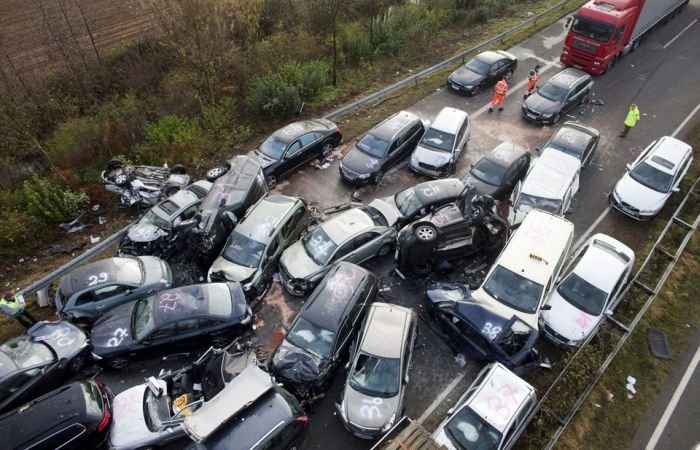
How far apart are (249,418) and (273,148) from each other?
353 inches

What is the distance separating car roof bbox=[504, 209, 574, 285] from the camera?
10.2m

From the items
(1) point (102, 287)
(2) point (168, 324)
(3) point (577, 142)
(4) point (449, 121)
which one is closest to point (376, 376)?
(2) point (168, 324)

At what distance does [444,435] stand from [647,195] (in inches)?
400

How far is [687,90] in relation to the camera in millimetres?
18516

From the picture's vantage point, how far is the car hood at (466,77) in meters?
18.1

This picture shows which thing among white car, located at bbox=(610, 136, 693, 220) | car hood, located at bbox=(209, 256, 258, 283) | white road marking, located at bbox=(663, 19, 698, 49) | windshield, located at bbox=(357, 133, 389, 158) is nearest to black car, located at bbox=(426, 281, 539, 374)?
car hood, located at bbox=(209, 256, 258, 283)

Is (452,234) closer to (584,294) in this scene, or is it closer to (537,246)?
(537,246)

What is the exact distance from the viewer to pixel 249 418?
788cm

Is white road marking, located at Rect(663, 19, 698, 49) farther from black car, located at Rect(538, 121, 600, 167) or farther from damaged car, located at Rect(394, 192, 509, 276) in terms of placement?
damaged car, located at Rect(394, 192, 509, 276)

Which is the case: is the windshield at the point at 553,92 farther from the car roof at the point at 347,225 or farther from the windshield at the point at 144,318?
the windshield at the point at 144,318

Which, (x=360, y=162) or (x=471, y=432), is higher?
(x=360, y=162)

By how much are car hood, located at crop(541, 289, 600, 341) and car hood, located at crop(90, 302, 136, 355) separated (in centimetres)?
990

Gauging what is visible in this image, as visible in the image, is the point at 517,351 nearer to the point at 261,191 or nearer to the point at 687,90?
the point at 261,191

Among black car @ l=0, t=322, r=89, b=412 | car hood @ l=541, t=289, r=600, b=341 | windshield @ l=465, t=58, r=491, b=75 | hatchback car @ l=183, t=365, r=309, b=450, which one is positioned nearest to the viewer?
hatchback car @ l=183, t=365, r=309, b=450
